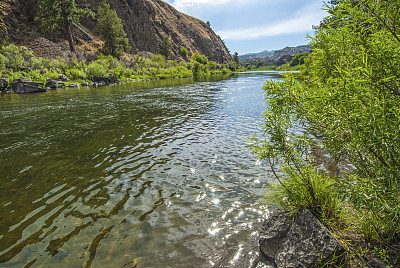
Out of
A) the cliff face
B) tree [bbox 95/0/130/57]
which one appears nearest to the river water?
the cliff face

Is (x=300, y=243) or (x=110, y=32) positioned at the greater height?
(x=110, y=32)

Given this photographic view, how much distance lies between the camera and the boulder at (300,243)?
3.26m

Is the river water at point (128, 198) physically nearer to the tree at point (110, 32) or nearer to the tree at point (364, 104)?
the tree at point (364, 104)

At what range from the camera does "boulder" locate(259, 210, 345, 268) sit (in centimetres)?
326

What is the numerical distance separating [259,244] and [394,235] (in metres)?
2.25

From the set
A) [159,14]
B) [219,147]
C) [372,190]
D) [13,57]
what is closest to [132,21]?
[159,14]

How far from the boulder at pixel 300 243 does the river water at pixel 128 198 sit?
548mm

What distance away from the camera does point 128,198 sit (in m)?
6.34

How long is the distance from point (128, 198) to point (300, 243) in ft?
16.2

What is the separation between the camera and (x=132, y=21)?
111 m

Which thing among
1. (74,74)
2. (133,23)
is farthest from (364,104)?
(133,23)

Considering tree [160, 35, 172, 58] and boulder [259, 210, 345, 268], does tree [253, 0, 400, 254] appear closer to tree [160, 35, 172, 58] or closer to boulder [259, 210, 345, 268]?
boulder [259, 210, 345, 268]

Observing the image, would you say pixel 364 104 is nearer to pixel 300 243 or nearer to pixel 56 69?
pixel 300 243

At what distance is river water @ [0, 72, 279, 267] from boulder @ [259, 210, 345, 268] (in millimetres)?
548
